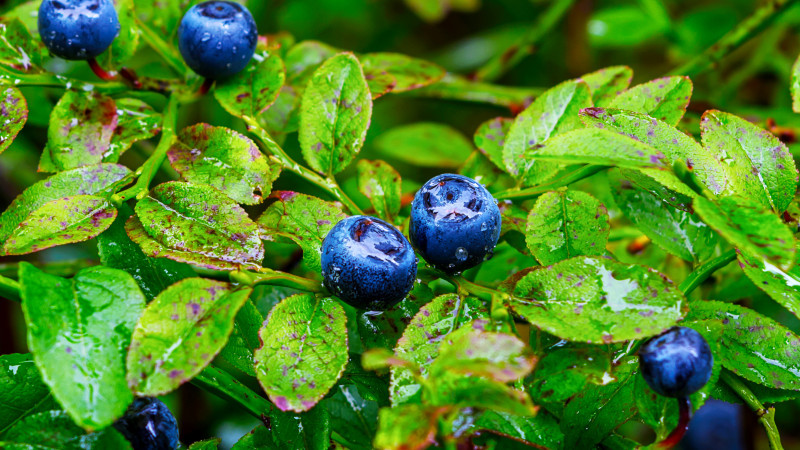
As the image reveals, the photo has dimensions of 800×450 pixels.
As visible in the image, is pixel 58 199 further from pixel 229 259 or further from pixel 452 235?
pixel 452 235

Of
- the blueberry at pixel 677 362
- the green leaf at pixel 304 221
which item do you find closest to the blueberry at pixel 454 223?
the green leaf at pixel 304 221

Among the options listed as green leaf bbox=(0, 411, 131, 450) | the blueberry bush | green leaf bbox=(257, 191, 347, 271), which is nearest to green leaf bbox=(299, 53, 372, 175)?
the blueberry bush

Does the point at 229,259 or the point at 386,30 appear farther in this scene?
the point at 386,30

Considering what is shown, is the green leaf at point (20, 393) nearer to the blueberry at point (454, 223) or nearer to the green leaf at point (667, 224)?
the blueberry at point (454, 223)

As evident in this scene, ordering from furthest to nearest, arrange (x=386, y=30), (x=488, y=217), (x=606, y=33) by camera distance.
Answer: (x=386, y=30) → (x=606, y=33) → (x=488, y=217)

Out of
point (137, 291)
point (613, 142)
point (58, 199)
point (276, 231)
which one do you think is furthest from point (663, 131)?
point (58, 199)

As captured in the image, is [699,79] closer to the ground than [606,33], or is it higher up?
closer to the ground

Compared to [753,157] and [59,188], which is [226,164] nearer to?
[59,188]
